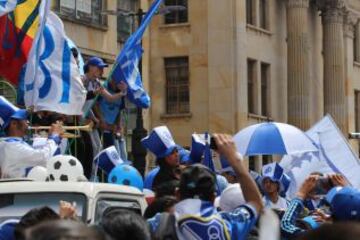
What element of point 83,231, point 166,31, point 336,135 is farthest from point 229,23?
point 83,231

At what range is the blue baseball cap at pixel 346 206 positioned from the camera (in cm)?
541

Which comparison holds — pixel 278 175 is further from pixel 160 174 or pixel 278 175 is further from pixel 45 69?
pixel 45 69

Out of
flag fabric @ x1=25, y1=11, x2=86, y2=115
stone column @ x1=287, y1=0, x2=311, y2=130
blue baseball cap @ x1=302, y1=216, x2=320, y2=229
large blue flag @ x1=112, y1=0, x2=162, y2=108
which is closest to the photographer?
blue baseball cap @ x1=302, y1=216, x2=320, y2=229

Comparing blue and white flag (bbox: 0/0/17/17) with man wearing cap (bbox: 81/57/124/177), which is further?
man wearing cap (bbox: 81/57/124/177)

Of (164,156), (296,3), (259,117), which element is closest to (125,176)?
(164,156)

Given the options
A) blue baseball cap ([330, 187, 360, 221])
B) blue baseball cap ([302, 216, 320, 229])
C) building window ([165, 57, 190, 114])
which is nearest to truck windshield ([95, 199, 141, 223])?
blue baseball cap ([302, 216, 320, 229])

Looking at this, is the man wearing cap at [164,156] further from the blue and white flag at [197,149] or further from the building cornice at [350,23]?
the building cornice at [350,23]

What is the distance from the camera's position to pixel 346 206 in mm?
5414

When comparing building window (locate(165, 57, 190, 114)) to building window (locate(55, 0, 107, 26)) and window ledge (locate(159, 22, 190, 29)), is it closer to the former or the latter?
window ledge (locate(159, 22, 190, 29))

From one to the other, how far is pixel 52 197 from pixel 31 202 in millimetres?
159

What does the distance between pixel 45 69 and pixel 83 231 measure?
7418 millimetres

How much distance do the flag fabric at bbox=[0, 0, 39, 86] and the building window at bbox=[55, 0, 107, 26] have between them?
763 inches

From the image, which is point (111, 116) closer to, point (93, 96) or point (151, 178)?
point (93, 96)

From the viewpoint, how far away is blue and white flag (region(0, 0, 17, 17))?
9.93 m
